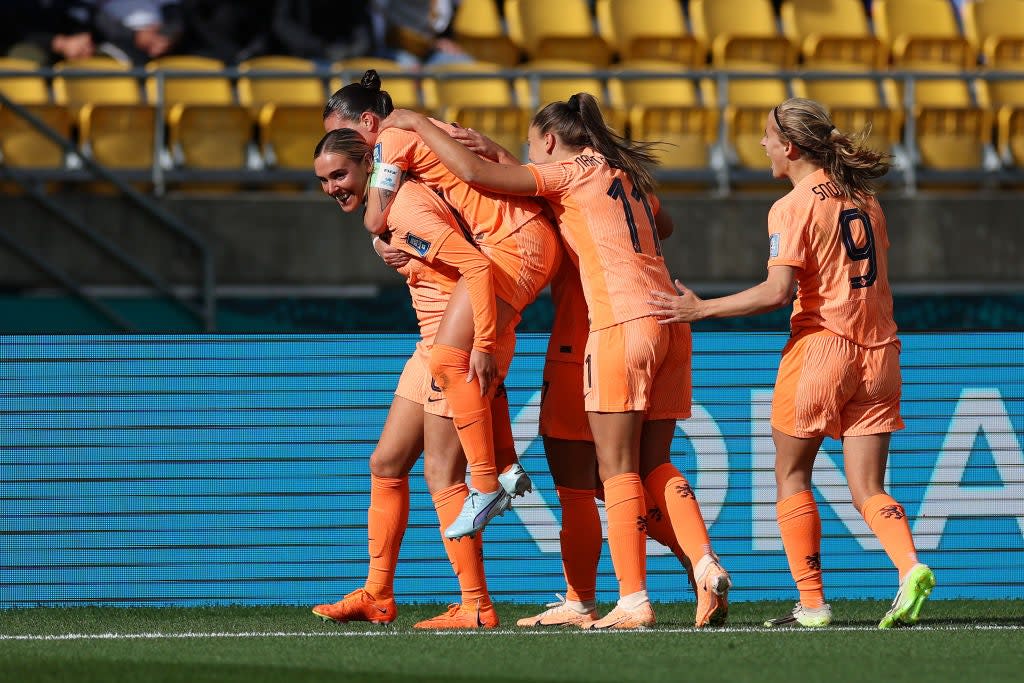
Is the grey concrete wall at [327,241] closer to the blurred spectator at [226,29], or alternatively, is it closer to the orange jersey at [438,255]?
the blurred spectator at [226,29]

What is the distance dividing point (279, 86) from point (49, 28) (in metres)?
2.26

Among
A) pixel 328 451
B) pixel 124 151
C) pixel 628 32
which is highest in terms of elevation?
pixel 628 32

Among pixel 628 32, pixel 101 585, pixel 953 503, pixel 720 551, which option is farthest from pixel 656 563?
pixel 628 32

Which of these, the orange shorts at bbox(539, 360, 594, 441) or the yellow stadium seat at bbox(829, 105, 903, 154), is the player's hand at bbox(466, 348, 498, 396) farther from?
the yellow stadium seat at bbox(829, 105, 903, 154)

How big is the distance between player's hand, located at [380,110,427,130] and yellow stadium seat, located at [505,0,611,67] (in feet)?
27.4

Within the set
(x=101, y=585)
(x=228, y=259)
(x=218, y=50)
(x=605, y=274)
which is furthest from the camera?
(x=218, y=50)

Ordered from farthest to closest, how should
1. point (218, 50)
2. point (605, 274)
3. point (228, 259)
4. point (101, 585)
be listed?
point (218, 50)
point (228, 259)
point (101, 585)
point (605, 274)

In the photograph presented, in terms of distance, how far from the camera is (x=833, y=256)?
17.4 ft

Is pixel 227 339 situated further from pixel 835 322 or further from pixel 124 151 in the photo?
pixel 124 151

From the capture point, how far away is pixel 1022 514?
6793 millimetres

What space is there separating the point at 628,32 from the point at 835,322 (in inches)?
351

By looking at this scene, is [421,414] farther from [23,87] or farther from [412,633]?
[23,87]

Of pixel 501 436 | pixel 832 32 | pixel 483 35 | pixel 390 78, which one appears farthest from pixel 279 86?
pixel 501 436

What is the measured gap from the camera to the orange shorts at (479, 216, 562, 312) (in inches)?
213
